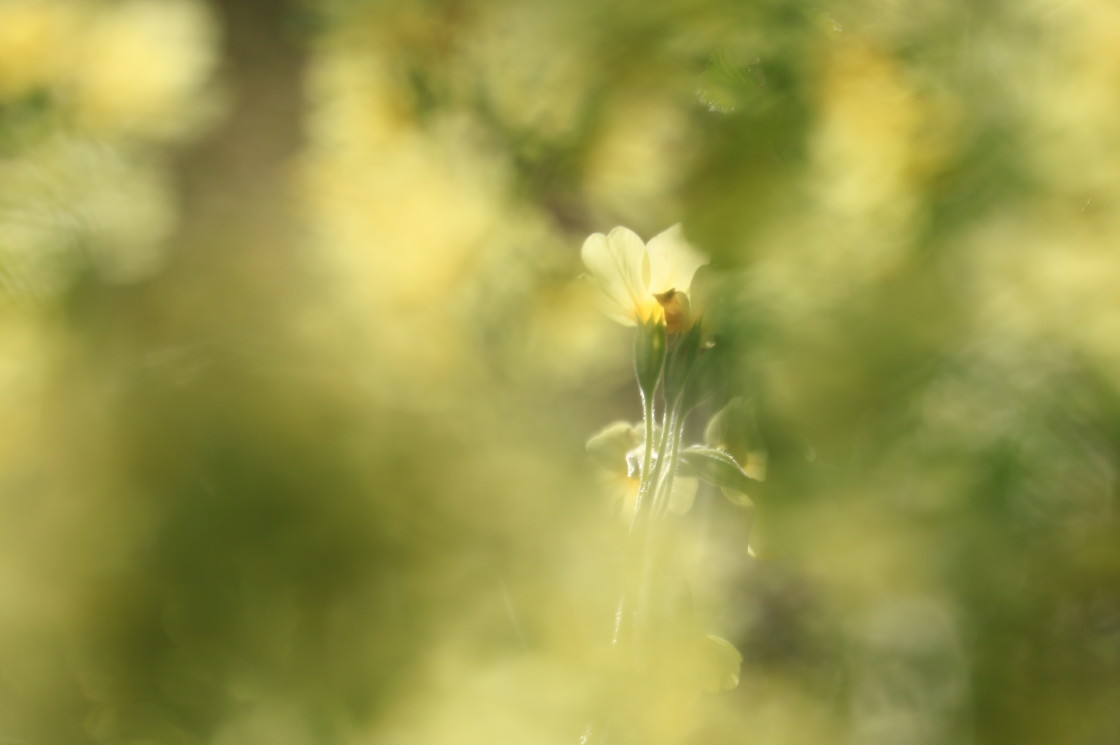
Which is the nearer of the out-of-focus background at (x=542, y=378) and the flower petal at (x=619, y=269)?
the out-of-focus background at (x=542, y=378)

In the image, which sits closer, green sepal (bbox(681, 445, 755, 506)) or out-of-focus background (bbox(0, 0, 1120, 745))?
out-of-focus background (bbox(0, 0, 1120, 745))

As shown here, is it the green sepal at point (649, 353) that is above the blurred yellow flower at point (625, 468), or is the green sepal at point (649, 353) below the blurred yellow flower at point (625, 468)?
above

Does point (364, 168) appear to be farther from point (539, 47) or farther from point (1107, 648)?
point (1107, 648)

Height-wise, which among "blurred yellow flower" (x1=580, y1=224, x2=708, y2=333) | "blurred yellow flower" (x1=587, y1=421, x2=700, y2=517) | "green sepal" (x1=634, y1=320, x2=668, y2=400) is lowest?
"blurred yellow flower" (x1=587, y1=421, x2=700, y2=517)

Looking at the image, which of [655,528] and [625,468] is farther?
[625,468]

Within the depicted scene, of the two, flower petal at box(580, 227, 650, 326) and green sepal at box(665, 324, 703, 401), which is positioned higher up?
flower petal at box(580, 227, 650, 326)

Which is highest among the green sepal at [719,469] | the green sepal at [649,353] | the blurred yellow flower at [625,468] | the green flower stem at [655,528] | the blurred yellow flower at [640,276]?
the blurred yellow flower at [640,276]

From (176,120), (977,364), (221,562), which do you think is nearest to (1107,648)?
(977,364)
